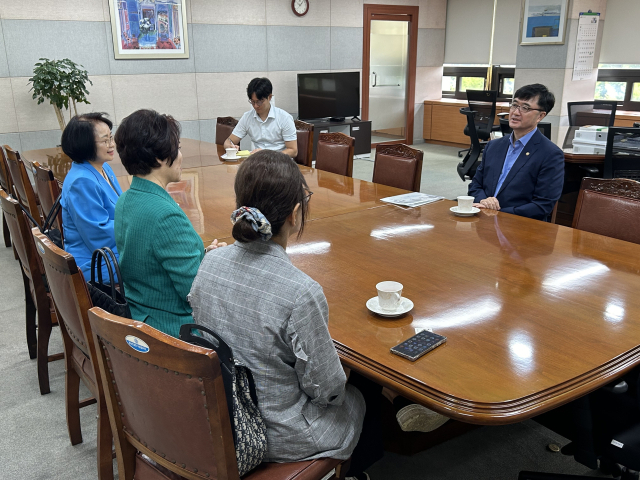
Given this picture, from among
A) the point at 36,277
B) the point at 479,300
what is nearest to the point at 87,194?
the point at 36,277

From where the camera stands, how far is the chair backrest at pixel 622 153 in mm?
4141

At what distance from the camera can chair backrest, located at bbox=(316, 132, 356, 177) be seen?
4.00m

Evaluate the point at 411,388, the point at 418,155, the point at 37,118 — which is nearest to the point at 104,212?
the point at 411,388

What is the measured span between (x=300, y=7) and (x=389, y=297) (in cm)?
714

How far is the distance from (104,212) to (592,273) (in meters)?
1.93

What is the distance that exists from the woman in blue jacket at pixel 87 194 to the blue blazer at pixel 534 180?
6.66ft

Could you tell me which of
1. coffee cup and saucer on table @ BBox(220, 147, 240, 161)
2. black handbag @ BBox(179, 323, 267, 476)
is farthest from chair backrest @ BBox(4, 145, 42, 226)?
black handbag @ BBox(179, 323, 267, 476)

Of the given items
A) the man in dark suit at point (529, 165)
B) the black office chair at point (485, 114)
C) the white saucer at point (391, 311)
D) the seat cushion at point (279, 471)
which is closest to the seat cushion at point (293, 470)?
the seat cushion at point (279, 471)

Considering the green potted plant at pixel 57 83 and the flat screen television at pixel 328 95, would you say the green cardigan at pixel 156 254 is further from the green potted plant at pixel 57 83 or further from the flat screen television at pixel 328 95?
the flat screen television at pixel 328 95

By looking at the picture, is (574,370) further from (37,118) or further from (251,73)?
(251,73)

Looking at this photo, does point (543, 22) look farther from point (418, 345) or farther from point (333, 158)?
point (418, 345)

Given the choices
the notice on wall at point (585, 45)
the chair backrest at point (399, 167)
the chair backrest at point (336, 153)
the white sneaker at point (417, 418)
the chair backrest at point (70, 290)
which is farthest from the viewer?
the notice on wall at point (585, 45)

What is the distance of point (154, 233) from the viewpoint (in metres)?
→ 1.72

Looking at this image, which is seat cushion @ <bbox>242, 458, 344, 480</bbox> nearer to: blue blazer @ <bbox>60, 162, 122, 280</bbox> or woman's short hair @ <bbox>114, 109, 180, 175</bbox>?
woman's short hair @ <bbox>114, 109, 180, 175</bbox>
